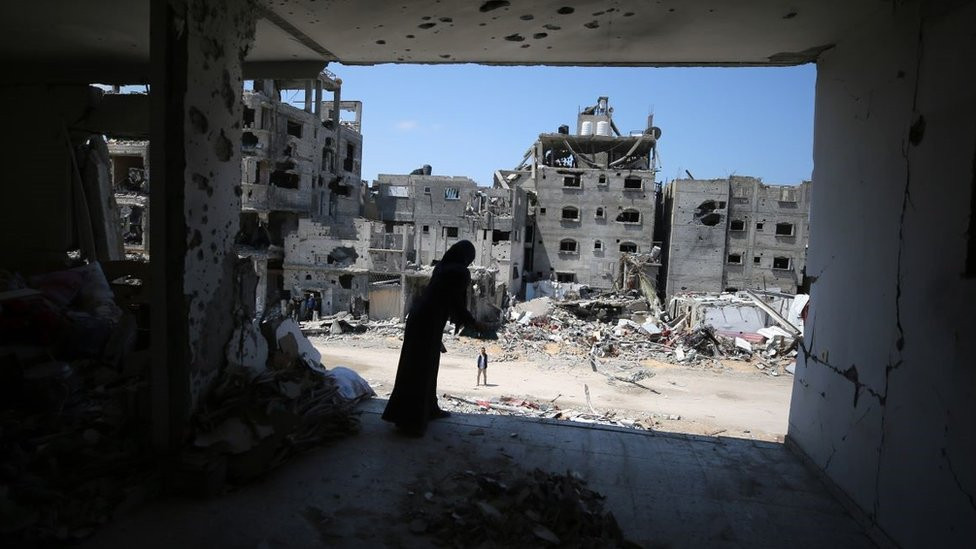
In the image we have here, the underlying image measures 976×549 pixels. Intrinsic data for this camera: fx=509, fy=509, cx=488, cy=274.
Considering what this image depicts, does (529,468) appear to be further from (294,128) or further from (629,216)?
(629,216)

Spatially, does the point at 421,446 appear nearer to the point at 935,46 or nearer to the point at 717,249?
the point at 935,46

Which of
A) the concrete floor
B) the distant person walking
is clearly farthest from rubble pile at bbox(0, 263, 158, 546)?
the distant person walking

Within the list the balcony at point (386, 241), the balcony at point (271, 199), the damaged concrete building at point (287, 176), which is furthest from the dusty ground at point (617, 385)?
the balcony at point (271, 199)

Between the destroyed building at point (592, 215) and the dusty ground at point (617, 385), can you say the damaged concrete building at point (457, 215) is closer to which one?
the destroyed building at point (592, 215)

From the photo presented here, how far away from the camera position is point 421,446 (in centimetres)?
377

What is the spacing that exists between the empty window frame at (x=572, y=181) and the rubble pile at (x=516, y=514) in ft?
109

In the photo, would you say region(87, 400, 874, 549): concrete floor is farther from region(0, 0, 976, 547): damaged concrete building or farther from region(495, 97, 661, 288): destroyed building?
region(495, 97, 661, 288): destroyed building

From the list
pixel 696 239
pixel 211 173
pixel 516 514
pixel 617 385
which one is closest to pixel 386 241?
pixel 617 385

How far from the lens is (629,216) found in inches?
1366

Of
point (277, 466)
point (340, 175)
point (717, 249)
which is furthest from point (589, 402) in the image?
point (340, 175)

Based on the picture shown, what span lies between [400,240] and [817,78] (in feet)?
70.3

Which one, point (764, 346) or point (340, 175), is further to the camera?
point (340, 175)

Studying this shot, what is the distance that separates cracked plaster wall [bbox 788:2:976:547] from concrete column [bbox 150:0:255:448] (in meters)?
3.85

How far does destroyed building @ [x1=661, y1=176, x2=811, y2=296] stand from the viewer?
31703 millimetres
